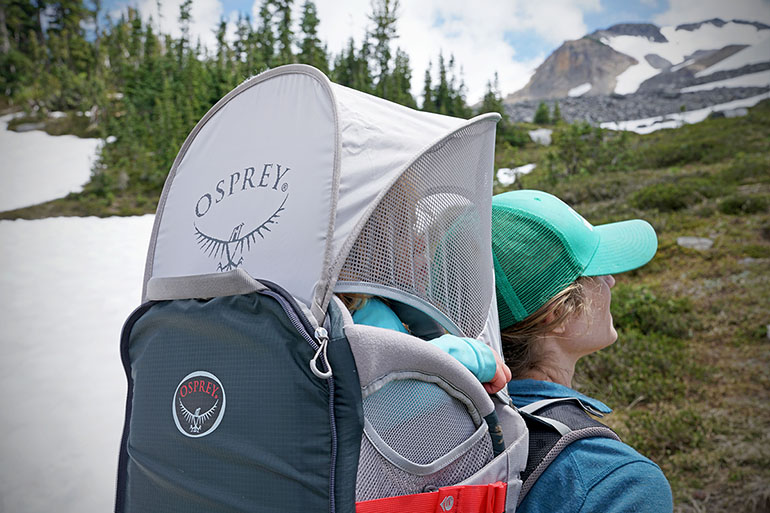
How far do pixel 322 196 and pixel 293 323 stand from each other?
0.32 m

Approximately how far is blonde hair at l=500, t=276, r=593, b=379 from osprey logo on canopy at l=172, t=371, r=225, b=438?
1.08 metres

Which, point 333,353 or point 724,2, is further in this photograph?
point 724,2

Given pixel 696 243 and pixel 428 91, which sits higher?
pixel 428 91

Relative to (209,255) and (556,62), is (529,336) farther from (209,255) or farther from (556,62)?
(556,62)

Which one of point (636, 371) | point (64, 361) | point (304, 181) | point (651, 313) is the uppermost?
point (304, 181)

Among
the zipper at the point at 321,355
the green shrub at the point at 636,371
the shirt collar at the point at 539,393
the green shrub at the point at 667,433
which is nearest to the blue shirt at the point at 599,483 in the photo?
the shirt collar at the point at 539,393

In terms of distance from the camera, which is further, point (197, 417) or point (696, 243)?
point (696, 243)

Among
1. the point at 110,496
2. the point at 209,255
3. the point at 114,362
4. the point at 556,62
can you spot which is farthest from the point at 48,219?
the point at 556,62

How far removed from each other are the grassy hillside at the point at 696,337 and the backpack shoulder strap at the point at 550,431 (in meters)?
2.82

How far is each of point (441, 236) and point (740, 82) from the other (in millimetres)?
78146

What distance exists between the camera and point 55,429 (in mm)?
5582

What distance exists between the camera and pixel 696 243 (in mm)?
8734

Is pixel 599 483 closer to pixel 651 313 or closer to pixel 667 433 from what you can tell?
pixel 667 433

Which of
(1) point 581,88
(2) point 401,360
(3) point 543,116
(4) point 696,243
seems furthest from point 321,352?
(1) point 581,88
